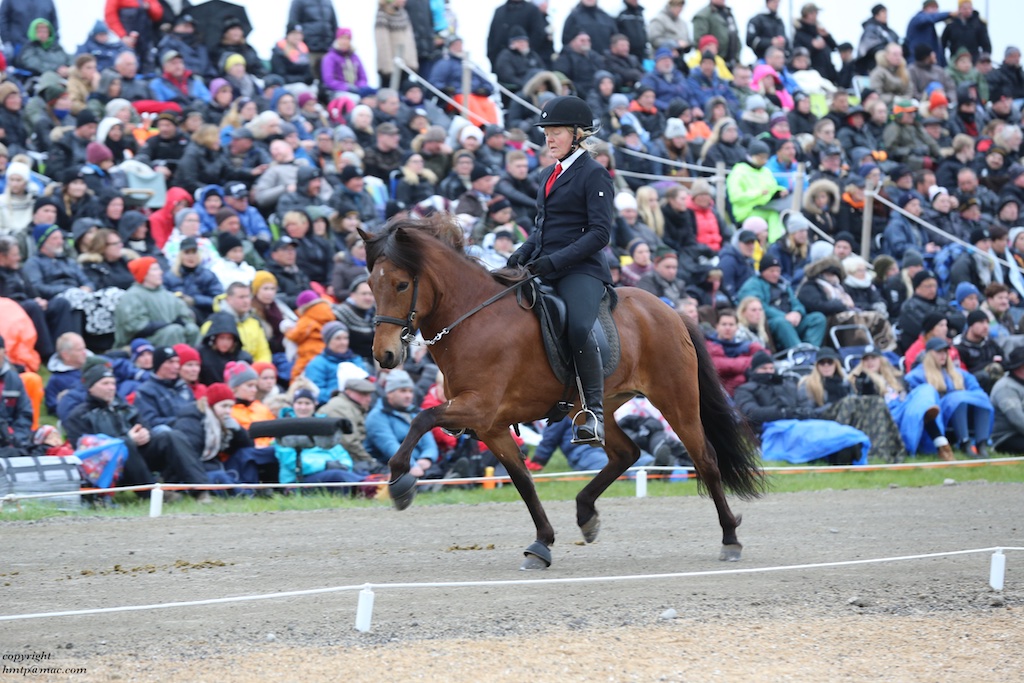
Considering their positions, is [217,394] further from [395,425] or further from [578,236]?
[578,236]

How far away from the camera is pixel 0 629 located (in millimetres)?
6996

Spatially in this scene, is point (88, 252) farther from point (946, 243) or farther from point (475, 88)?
point (946, 243)

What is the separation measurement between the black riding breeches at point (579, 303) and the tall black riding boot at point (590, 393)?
2.8 inches

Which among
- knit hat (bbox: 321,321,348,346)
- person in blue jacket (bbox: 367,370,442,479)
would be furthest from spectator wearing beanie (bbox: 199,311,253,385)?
person in blue jacket (bbox: 367,370,442,479)

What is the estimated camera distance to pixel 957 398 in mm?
15203

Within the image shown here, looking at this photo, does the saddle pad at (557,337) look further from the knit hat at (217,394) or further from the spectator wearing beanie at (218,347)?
the spectator wearing beanie at (218,347)

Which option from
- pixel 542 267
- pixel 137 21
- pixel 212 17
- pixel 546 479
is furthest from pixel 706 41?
pixel 542 267

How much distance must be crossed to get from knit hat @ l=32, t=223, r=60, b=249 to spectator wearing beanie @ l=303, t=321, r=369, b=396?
9.59ft

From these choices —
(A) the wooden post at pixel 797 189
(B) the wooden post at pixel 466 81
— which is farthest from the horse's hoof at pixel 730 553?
(B) the wooden post at pixel 466 81

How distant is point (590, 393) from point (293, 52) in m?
12.7

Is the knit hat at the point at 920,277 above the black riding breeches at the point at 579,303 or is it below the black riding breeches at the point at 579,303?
above

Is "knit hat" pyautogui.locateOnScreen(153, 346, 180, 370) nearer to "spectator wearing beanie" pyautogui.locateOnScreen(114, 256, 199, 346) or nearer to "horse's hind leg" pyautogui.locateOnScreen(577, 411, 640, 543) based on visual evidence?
"spectator wearing beanie" pyautogui.locateOnScreen(114, 256, 199, 346)

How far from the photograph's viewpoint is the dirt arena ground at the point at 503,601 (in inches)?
258

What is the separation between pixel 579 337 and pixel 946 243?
14627 millimetres
